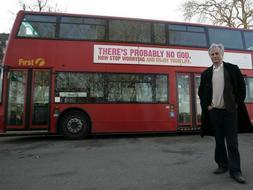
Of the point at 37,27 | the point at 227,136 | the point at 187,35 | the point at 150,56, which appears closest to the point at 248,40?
the point at 187,35

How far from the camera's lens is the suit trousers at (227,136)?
4008 mm

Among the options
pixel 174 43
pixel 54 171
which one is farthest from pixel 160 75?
pixel 54 171

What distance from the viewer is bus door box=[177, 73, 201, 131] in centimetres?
1003

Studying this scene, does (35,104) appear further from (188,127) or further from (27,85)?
(188,127)

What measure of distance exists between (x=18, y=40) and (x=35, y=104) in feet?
7.11

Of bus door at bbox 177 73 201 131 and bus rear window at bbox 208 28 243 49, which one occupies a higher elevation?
bus rear window at bbox 208 28 243 49

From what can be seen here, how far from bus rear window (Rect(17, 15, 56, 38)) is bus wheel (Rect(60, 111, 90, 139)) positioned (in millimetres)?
2771

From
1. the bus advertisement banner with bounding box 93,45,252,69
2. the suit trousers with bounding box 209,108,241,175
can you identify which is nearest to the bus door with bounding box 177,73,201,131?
the bus advertisement banner with bounding box 93,45,252,69

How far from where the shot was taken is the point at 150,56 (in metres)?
9.90

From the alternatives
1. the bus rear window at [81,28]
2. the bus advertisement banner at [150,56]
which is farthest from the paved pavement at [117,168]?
the bus rear window at [81,28]

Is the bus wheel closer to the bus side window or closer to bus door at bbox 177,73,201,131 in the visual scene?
bus door at bbox 177,73,201,131

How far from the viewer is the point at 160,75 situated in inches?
392

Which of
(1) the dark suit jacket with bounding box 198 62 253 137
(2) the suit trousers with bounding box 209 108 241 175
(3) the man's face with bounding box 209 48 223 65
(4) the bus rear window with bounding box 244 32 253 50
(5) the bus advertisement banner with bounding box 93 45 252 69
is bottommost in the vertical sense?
(2) the suit trousers with bounding box 209 108 241 175

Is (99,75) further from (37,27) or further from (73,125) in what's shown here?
(37,27)
